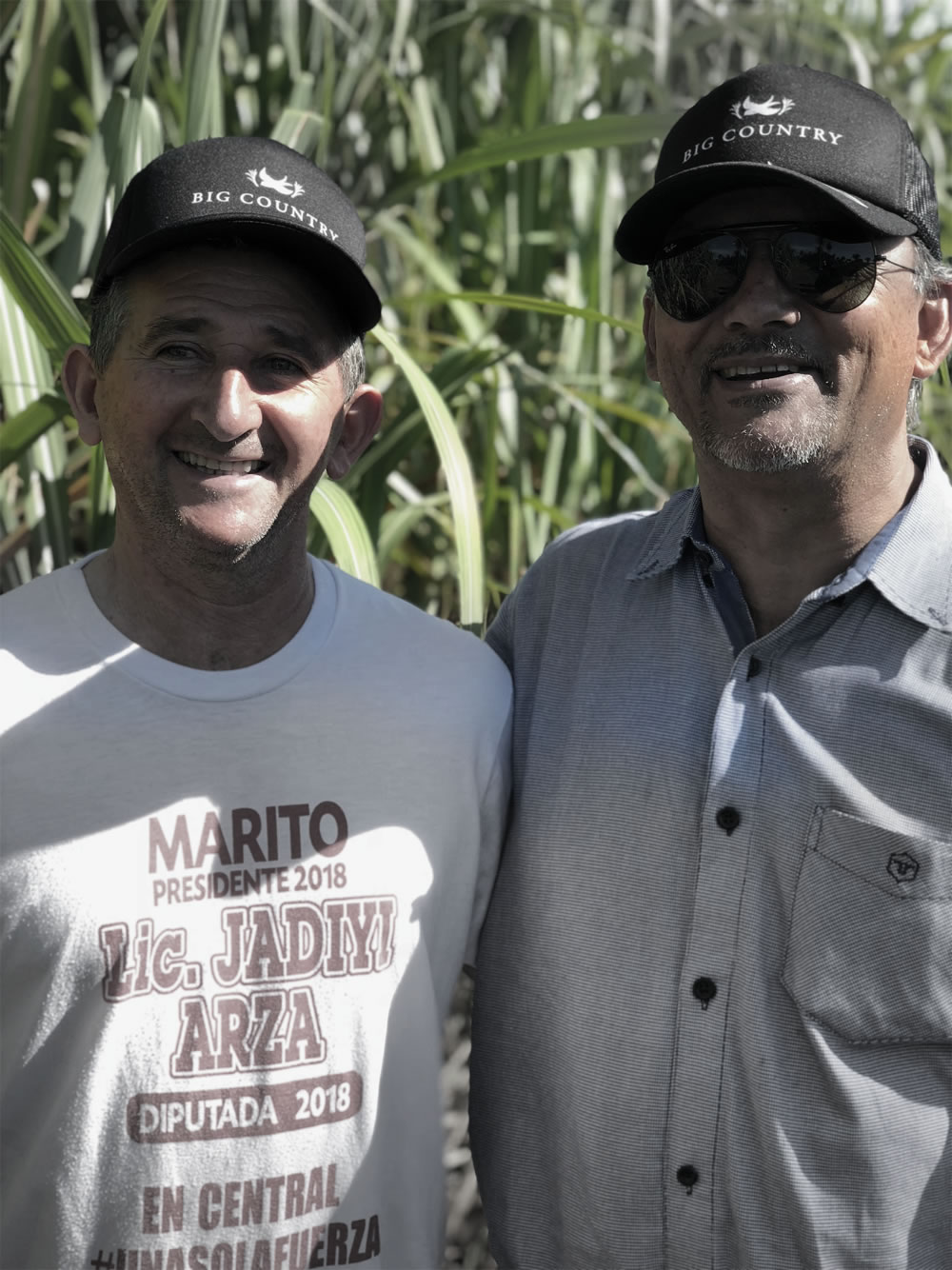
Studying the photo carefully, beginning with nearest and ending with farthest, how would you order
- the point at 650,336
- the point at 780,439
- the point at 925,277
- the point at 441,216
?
the point at 780,439
the point at 925,277
the point at 650,336
the point at 441,216

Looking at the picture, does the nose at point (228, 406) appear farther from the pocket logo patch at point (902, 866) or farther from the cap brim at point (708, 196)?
the pocket logo patch at point (902, 866)

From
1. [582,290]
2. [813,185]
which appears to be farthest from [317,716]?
[582,290]

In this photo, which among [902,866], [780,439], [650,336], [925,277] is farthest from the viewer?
[650,336]

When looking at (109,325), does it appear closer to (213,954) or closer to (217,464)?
(217,464)

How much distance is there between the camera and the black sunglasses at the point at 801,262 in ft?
4.93

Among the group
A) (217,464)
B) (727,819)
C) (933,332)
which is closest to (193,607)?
(217,464)

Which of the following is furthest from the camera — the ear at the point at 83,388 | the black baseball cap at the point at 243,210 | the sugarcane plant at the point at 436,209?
the sugarcane plant at the point at 436,209

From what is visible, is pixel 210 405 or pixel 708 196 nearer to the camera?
pixel 210 405

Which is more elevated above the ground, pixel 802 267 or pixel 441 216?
pixel 441 216

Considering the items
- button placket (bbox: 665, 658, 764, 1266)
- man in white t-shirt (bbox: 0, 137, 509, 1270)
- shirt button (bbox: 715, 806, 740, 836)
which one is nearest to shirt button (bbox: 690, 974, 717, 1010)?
button placket (bbox: 665, 658, 764, 1266)

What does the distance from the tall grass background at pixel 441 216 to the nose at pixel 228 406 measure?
1.09ft

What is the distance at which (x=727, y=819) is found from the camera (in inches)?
56.6

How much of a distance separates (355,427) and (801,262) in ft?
1.81

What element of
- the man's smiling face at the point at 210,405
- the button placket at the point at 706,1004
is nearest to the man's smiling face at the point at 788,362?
the button placket at the point at 706,1004
